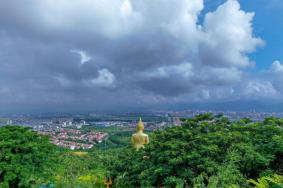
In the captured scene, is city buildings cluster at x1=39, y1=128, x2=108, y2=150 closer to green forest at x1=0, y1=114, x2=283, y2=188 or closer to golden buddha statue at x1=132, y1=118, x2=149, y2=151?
golden buddha statue at x1=132, y1=118, x2=149, y2=151

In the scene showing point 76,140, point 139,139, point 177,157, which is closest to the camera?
point 177,157

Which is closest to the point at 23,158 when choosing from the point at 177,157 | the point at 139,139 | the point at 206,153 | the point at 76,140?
the point at 177,157

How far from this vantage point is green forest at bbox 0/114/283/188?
1052 centimetres

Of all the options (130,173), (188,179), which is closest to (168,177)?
(188,179)

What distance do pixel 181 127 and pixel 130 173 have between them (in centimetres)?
270

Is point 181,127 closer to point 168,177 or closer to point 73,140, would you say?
point 168,177

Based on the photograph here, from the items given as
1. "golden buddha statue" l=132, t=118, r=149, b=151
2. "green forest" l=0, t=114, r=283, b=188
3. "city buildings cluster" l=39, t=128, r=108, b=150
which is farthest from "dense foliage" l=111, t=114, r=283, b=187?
"city buildings cluster" l=39, t=128, r=108, b=150

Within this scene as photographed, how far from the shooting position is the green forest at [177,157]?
1052cm

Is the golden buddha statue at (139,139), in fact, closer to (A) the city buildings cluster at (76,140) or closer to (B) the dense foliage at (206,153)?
(B) the dense foliage at (206,153)

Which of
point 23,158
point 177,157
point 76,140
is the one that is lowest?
point 76,140

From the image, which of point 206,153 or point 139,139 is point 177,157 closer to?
point 206,153

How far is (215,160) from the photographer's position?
10930mm

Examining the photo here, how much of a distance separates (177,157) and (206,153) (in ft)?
3.24

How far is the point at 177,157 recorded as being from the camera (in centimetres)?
1091
